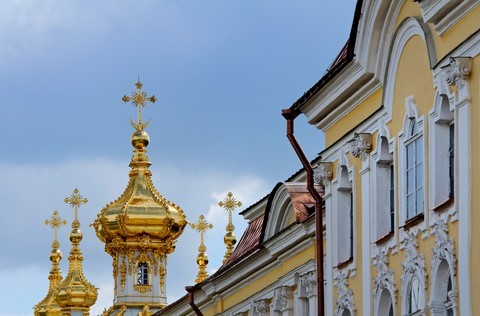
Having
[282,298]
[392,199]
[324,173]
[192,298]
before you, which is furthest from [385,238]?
[192,298]

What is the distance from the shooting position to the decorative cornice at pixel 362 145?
96.6ft

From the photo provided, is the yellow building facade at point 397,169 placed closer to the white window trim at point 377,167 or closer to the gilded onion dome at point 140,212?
the white window trim at point 377,167

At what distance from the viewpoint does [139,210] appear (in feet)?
247

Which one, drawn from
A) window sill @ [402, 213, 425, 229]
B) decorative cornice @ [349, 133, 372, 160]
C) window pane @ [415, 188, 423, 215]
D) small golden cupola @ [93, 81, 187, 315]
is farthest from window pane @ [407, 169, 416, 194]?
small golden cupola @ [93, 81, 187, 315]

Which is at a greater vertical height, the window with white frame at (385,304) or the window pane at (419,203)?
the window pane at (419,203)

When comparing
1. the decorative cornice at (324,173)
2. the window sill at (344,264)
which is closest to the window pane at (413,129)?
the window sill at (344,264)

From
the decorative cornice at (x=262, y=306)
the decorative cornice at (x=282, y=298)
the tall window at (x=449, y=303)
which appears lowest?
the tall window at (x=449, y=303)

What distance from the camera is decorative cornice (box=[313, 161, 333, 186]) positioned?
31.3 meters

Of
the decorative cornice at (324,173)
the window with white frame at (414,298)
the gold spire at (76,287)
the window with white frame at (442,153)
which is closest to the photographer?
the window with white frame at (442,153)

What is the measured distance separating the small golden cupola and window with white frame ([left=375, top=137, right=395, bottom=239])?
4403 cm

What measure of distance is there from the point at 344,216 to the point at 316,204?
1.06 meters

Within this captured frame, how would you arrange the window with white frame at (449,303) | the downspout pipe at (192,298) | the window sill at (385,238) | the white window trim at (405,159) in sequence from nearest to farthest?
1. the window with white frame at (449,303)
2. the white window trim at (405,159)
3. the window sill at (385,238)
4. the downspout pipe at (192,298)

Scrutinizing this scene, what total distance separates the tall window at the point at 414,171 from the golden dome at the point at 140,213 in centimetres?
4751

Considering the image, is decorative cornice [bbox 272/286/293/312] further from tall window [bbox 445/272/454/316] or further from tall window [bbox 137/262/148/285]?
tall window [bbox 137/262/148/285]
